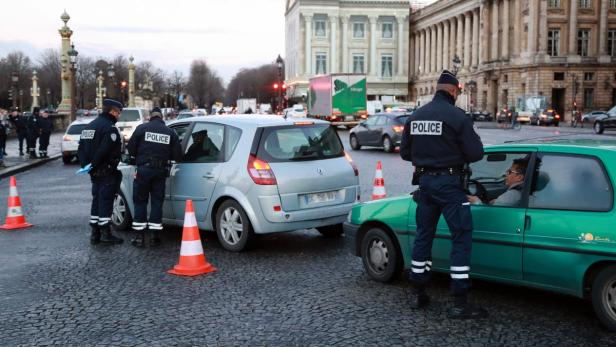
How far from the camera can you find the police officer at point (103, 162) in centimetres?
912

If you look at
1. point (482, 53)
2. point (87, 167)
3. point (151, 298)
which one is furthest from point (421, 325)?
point (482, 53)

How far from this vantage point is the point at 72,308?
6246mm

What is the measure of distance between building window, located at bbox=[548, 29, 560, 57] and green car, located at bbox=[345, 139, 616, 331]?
7487 centimetres

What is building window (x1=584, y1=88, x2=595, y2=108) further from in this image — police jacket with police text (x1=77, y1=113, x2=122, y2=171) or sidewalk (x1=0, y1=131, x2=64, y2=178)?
police jacket with police text (x1=77, y1=113, x2=122, y2=171)

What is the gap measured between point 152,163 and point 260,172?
1.41m

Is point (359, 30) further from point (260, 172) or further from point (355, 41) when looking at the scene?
point (260, 172)

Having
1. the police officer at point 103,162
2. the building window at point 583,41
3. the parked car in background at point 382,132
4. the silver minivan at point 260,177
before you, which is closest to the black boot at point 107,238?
the police officer at point 103,162

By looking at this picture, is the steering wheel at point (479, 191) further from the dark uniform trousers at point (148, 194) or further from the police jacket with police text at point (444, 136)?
the dark uniform trousers at point (148, 194)

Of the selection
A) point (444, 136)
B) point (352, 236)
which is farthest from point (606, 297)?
point (352, 236)

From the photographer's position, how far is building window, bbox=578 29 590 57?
252 feet

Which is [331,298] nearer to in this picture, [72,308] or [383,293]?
[383,293]

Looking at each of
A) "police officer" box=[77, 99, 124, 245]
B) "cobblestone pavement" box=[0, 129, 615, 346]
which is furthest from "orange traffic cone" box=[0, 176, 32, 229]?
"police officer" box=[77, 99, 124, 245]

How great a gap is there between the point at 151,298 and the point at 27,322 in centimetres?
112

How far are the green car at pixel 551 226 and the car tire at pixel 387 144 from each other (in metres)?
20.5
